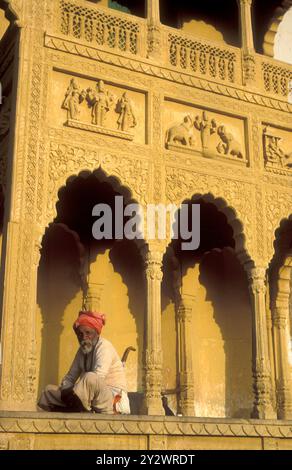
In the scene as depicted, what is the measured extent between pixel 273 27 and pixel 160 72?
4264 mm

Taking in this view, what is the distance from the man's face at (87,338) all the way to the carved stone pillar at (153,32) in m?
4.22

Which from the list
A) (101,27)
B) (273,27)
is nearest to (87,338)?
(101,27)

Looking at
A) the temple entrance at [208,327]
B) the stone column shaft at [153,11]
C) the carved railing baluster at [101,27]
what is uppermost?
the stone column shaft at [153,11]

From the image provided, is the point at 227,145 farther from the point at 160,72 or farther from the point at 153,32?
the point at 153,32

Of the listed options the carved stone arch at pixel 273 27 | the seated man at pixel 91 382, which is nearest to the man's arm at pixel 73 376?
the seated man at pixel 91 382

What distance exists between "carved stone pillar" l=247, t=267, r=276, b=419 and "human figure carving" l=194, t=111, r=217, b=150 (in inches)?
78.7

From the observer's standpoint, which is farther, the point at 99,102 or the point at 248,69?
the point at 248,69

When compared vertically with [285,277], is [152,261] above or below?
below

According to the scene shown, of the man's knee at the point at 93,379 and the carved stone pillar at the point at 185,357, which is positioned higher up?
the carved stone pillar at the point at 185,357

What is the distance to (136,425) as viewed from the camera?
8.12 meters

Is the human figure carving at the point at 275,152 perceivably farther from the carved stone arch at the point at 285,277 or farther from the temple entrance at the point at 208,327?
the carved stone arch at the point at 285,277

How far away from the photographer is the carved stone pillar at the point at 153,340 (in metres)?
8.80

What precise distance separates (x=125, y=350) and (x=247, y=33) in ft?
17.9

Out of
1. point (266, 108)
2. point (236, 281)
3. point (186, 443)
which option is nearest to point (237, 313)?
point (236, 281)
